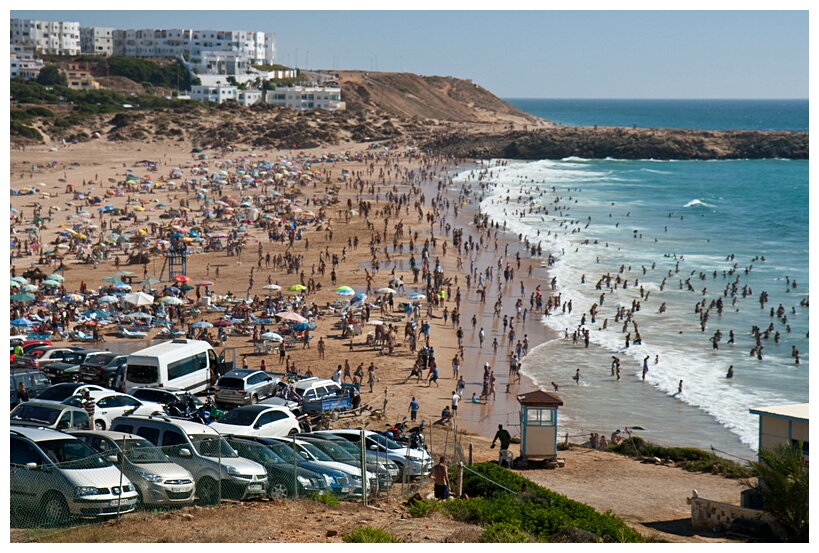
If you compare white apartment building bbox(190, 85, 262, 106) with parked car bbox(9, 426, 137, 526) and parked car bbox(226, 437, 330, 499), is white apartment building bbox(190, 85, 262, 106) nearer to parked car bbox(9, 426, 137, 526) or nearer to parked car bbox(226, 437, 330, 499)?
parked car bbox(226, 437, 330, 499)

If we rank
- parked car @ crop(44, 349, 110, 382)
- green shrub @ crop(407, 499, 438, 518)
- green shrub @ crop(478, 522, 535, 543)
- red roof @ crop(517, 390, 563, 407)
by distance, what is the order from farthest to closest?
parked car @ crop(44, 349, 110, 382), red roof @ crop(517, 390, 563, 407), green shrub @ crop(407, 499, 438, 518), green shrub @ crop(478, 522, 535, 543)

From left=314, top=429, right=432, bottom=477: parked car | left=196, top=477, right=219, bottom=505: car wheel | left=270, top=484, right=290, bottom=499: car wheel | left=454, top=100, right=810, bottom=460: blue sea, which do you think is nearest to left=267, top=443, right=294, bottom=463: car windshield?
left=270, top=484, right=290, bottom=499: car wheel

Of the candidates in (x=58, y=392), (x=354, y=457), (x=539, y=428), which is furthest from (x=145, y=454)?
(x=539, y=428)

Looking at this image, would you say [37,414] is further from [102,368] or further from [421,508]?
[421,508]

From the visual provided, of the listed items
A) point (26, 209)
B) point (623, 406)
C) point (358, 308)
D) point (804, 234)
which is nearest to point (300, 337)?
point (358, 308)

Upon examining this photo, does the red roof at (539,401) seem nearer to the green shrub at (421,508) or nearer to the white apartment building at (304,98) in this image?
the green shrub at (421,508)

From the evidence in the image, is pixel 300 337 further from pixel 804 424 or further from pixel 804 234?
pixel 804 234

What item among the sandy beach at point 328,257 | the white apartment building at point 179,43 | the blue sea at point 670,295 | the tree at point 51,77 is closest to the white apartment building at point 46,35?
the white apartment building at point 179,43
